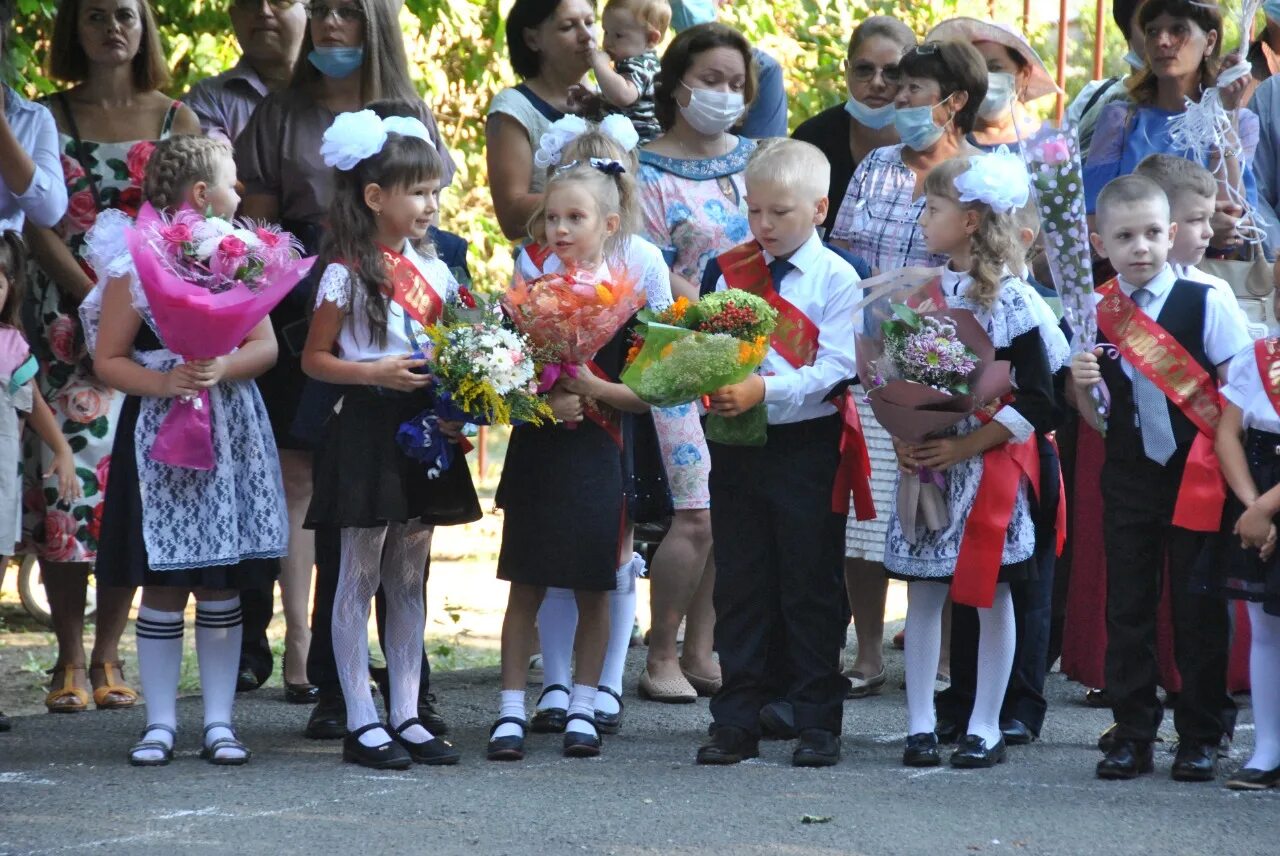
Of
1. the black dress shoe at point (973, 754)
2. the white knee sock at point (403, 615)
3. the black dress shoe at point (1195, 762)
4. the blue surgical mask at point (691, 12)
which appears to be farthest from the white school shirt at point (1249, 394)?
the blue surgical mask at point (691, 12)

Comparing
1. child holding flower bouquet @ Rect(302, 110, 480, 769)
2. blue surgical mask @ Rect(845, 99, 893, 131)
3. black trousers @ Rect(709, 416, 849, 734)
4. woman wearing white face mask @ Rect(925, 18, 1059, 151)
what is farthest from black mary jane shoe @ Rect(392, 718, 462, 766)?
woman wearing white face mask @ Rect(925, 18, 1059, 151)

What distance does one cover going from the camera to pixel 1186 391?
16.4ft

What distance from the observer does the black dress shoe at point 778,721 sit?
5.49 meters

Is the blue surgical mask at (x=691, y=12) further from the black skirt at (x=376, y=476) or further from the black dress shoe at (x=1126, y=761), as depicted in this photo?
the black dress shoe at (x=1126, y=761)

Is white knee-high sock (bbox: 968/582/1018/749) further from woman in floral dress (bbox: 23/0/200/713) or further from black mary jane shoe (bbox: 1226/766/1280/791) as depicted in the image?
woman in floral dress (bbox: 23/0/200/713)

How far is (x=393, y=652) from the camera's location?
17.2ft

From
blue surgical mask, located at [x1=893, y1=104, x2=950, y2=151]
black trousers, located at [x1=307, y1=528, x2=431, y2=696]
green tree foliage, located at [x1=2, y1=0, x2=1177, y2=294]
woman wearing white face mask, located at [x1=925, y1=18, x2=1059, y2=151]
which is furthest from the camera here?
green tree foliage, located at [x1=2, y1=0, x2=1177, y2=294]

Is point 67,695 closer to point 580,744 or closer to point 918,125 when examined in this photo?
point 580,744

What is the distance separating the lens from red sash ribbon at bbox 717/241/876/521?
16.9 feet

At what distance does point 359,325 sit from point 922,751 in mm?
1997

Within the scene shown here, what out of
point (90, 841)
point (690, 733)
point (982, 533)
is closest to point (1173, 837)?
point (982, 533)

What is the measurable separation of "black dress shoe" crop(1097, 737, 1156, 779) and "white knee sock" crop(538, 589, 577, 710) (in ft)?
5.28

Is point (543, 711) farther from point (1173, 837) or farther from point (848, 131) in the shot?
point (848, 131)

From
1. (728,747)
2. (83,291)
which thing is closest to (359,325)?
(83,291)
